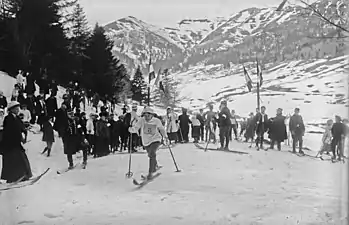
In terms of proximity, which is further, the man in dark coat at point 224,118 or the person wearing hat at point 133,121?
the person wearing hat at point 133,121

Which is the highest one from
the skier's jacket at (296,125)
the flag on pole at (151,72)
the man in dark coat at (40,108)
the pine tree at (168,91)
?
the flag on pole at (151,72)

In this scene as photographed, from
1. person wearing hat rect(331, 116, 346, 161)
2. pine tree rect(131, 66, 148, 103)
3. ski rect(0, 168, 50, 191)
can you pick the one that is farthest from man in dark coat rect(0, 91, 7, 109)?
person wearing hat rect(331, 116, 346, 161)

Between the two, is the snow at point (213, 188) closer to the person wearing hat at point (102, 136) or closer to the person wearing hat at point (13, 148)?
the person wearing hat at point (13, 148)

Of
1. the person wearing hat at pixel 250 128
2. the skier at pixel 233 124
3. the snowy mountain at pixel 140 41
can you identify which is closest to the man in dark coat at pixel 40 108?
the snowy mountain at pixel 140 41

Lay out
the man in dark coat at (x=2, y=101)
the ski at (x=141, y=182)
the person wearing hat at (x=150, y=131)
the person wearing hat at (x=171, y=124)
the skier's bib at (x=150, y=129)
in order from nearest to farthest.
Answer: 1. the man in dark coat at (x=2, y=101)
2. the ski at (x=141, y=182)
3. the person wearing hat at (x=171, y=124)
4. the person wearing hat at (x=150, y=131)
5. the skier's bib at (x=150, y=129)

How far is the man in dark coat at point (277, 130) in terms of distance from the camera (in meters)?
3.23

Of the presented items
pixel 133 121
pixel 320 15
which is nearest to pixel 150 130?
pixel 133 121

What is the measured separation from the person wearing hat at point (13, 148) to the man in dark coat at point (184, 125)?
3.65 ft

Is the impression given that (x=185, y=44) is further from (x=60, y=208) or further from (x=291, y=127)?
(x=60, y=208)

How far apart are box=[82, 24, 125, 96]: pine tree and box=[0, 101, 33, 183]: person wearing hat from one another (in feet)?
1.82

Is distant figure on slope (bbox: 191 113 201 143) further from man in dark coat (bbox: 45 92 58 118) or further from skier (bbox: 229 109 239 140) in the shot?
man in dark coat (bbox: 45 92 58 118)

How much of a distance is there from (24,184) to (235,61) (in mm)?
1574

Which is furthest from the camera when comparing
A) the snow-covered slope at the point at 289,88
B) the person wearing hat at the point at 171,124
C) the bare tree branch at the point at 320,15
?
the person wearing hat at the point at 171,124

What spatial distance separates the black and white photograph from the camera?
2.96 meters
